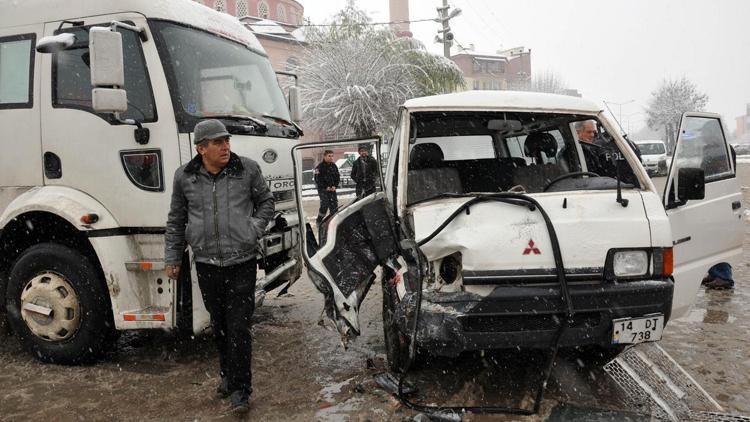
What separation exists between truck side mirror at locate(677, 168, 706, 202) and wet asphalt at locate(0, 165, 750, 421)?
127 cm

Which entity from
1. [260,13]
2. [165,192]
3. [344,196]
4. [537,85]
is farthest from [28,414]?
[537,85]

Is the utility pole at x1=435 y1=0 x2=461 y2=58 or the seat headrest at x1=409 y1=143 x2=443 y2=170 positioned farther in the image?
the utility pole at x1=435 y1=0 x2=461 y2=58

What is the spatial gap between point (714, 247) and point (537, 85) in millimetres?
58313

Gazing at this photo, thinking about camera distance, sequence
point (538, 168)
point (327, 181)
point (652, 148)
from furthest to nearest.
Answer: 1. point (652, 148)
2. point (327, 181)
3. point (538, 168)

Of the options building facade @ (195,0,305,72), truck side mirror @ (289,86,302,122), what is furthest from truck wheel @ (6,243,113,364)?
building facade @ (195,0,305,72)

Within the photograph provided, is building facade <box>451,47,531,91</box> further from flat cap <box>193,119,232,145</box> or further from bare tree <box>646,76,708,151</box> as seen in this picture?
flat cap <box>193,119,232,145</box>

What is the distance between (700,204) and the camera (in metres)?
4.18

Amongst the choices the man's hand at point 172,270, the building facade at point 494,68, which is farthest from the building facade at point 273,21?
the man's hand at point 172,270

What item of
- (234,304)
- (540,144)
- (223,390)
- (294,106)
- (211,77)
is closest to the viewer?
(234,304)

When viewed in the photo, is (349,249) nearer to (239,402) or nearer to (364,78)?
(239,402)

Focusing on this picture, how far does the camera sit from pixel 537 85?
193 ft

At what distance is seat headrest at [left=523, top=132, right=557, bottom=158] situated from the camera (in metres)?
5.17

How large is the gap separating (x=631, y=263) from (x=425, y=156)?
209cm

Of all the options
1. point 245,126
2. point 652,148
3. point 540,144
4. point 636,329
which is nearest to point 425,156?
point 540,144
